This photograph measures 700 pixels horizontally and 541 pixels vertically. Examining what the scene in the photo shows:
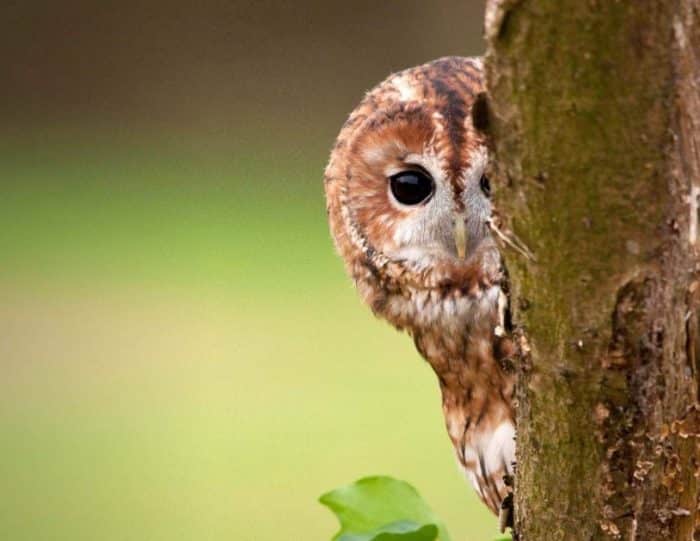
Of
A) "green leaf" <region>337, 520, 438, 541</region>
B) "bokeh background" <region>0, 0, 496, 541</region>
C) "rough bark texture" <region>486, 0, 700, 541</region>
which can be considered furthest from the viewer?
"bokeh background" <region>0, 0, 496, 541</region>

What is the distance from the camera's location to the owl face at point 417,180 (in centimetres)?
135

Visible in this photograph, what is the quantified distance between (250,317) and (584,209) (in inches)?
220

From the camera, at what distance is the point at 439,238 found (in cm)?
139

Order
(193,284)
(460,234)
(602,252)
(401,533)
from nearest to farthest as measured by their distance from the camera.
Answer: (602,252)
(401,533)
(460,234)
(193,284)

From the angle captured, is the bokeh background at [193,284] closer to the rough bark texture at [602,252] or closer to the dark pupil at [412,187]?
the dark pupil at [412,187]

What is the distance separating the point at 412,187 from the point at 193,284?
5366 mm

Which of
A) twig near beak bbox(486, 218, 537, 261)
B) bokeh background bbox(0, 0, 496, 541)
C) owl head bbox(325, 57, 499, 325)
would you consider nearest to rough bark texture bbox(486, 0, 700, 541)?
twig near beak bbox(486, 218, 537, 261)

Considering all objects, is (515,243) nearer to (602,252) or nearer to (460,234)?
(602,252)

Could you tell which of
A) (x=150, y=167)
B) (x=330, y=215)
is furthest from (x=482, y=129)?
(x=150, y=167)

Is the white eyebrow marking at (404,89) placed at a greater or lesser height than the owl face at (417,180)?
greater

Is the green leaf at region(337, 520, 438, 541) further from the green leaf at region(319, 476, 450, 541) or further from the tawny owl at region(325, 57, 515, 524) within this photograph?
the tawny owl at region(325, 57, 515, 524)

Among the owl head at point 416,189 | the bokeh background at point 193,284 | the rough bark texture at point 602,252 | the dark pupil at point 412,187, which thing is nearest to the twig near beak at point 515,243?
the rough bark texture at point 602,252

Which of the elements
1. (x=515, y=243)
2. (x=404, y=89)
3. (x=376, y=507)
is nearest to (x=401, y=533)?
(x=376, y=507)

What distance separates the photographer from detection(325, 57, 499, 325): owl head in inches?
53.1
